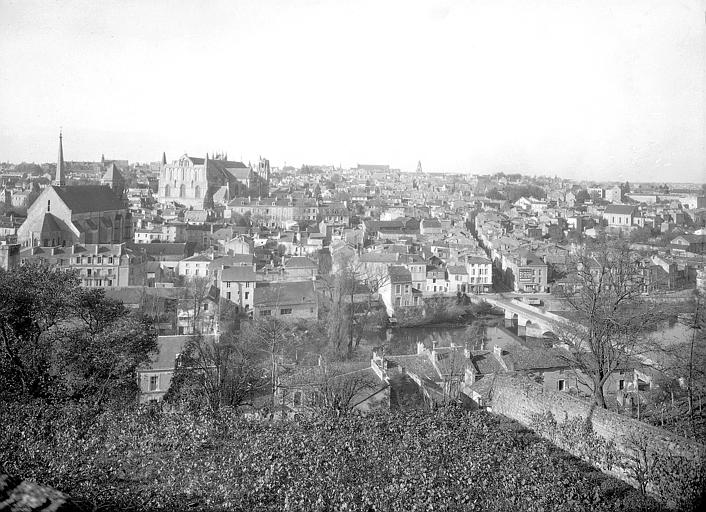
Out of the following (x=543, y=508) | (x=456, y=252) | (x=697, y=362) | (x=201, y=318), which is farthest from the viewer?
(x=456, y=252)

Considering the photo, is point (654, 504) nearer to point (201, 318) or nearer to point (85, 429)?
point (85, 429)

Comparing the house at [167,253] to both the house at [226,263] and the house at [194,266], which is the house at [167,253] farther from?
the house at [226,263]

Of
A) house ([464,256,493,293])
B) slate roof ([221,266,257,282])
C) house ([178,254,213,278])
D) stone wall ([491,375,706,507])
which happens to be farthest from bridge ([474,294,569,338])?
stone wall ([491,375,706,507])

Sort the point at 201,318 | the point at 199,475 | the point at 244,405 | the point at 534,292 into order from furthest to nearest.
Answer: the point at 534,292 → the point at 201,318 → the point at 244,405 → the point at 199,475

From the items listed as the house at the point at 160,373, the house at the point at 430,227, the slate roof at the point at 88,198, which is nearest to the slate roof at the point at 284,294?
the house at the point at 160,373

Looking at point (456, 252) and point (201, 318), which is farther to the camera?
point (456, 252)

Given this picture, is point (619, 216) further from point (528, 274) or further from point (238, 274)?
point (238, 274)

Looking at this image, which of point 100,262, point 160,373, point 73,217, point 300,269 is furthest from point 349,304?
point 73,217

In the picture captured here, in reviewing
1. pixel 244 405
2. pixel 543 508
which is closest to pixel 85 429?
pixel 244 405

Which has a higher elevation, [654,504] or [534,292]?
[654,504]
